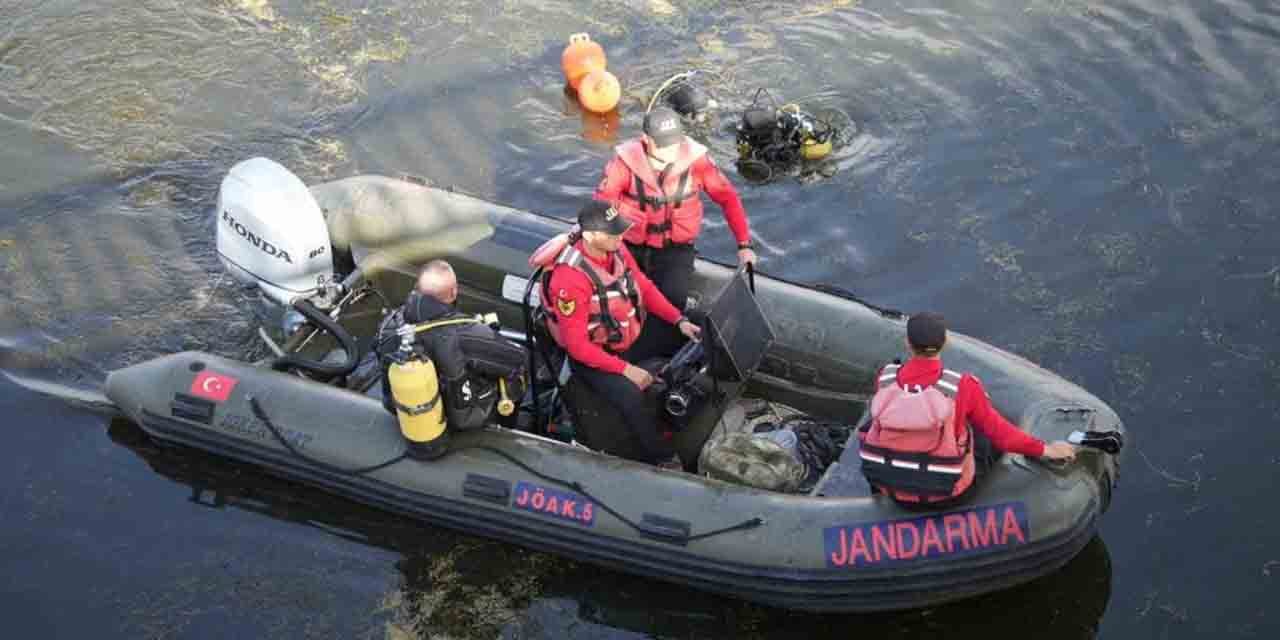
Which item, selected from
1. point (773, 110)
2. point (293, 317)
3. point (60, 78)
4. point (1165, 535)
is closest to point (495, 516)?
point (293, 317)

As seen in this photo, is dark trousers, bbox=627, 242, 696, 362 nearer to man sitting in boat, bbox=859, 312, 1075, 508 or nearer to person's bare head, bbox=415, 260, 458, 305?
person's bare head, bbox=415, 260, 458, 305

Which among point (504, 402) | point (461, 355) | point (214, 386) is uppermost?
point (461, 355)

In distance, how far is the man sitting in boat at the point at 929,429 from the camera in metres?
4.63

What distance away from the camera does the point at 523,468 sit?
17.8 ft

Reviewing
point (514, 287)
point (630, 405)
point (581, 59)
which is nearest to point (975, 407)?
point (630, 405)

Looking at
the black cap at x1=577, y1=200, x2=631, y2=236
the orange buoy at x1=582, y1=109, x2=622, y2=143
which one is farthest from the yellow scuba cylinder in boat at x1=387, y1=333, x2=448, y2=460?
the orange buoy at x1=582, y1=109, x2=622, y2=143

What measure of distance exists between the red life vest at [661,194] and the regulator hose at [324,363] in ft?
4.37

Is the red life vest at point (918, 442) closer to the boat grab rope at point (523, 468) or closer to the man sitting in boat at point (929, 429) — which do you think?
the man sitting in boat at point (929, 429)

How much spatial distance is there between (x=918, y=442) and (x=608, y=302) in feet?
4.32

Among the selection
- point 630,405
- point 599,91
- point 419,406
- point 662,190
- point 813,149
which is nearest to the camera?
point 419,406

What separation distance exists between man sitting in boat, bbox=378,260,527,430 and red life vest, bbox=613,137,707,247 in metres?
0.93

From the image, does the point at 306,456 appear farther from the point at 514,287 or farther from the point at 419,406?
the point at 514,287

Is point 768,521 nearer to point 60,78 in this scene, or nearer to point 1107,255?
point 1107,255

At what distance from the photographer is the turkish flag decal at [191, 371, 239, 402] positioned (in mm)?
5832
